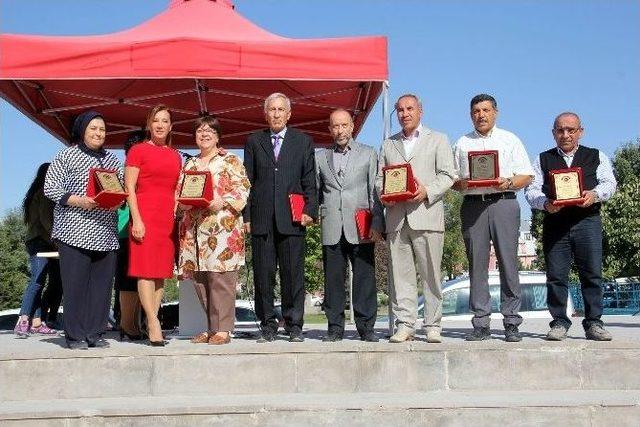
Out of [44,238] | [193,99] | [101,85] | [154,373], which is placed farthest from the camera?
[193,99]

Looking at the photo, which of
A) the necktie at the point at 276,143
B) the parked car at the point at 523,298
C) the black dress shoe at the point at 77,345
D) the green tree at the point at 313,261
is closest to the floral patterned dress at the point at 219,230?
the necktie at the point at 276,143

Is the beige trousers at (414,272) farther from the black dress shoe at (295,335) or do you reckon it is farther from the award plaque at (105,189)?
the award plaque at (105,189)

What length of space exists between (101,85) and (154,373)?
3.82m

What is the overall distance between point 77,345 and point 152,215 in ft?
3.85

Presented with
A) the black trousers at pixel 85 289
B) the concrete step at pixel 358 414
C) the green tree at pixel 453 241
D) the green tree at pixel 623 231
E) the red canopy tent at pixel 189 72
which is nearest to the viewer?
the concrete step at pixel 358 414

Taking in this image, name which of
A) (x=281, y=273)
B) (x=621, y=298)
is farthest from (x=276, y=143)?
(x=621, y=298)

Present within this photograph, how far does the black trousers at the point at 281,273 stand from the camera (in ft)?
19.0

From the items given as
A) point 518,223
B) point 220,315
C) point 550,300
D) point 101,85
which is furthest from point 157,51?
point 550,300

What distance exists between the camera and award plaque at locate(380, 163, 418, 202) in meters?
5.32

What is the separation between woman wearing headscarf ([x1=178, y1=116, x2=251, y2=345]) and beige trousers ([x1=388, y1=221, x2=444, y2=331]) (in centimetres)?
132

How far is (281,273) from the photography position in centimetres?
586

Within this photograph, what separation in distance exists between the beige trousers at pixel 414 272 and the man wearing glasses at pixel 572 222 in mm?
925

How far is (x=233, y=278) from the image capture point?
5.74 m

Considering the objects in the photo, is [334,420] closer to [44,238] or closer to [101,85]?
[44,238]
